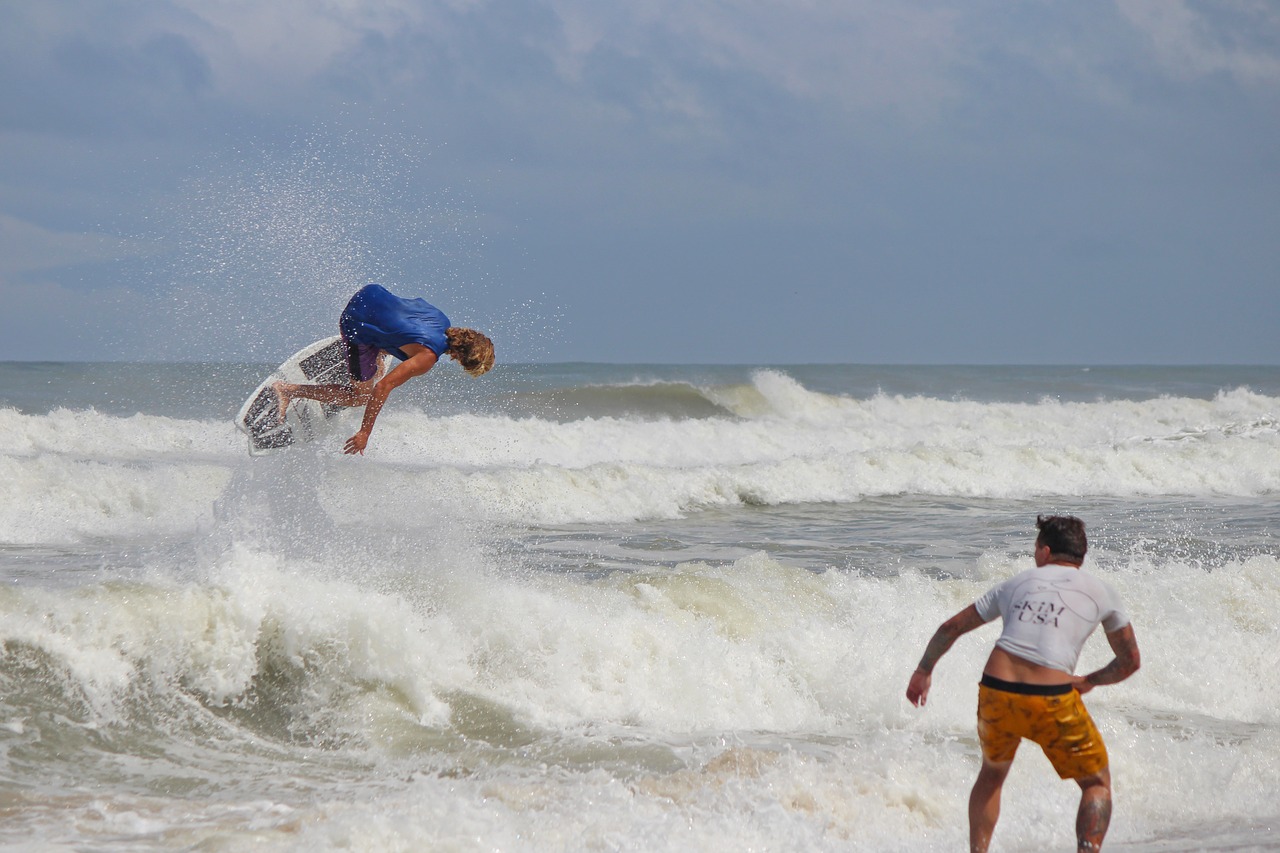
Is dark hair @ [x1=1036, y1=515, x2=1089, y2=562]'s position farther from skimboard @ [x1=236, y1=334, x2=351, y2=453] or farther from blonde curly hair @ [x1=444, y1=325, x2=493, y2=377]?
skimboard @ [x1=236, y1=334, x2=351, y2=453]

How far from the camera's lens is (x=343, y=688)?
6.75m

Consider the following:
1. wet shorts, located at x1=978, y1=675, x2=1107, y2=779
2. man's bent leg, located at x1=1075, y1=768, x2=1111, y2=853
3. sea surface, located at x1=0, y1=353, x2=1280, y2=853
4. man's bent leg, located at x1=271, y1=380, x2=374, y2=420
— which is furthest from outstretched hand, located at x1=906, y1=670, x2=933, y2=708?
man's bent leg, located at x1=271, y1=380, x2=374, y2=420

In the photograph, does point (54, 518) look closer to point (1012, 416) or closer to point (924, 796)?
point (924, 796)

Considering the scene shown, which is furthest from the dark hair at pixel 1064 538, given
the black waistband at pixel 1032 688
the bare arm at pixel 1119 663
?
the black waistband at pixel 1032 688

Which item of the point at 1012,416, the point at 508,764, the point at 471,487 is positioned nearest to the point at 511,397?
the point at 1012,416

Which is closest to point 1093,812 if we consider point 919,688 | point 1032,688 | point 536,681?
point 1032,688

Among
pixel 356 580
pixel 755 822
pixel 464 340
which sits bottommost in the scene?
pixel 755 822

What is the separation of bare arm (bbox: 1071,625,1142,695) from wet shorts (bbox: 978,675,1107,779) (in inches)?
3.2

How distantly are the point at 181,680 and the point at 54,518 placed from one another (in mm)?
7382

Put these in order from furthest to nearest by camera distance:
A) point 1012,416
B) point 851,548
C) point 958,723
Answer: point 1012,416 < point 851,548 < point 958,723

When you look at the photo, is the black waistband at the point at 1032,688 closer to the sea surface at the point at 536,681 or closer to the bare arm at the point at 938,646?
the bare arm at the point at 938,646

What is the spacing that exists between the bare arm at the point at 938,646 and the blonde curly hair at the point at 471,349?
3819 millimetres

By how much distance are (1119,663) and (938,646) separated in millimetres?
681

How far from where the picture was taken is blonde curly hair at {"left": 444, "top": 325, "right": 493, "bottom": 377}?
7.43 metres
